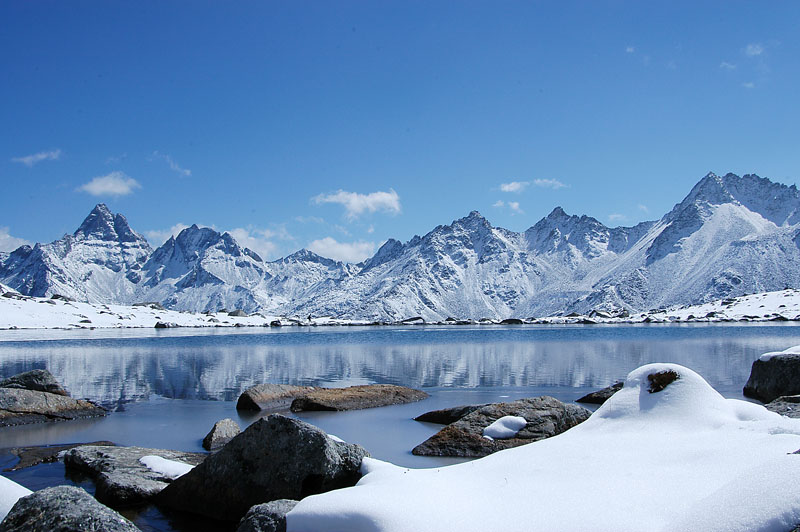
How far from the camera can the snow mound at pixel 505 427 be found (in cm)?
1666

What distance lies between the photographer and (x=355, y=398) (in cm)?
2544

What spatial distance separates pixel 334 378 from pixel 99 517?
31379 millimetres

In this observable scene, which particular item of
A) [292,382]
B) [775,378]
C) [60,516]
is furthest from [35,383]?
[775,378]

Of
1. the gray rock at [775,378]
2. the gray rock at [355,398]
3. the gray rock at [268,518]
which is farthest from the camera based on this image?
the gray rock at [355,398]

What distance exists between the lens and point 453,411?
21172mm

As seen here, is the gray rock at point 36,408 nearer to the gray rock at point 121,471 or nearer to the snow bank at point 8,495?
the gray rock at point 121,471

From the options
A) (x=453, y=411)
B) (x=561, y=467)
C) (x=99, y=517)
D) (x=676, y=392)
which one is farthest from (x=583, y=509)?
(x=453, y=411)

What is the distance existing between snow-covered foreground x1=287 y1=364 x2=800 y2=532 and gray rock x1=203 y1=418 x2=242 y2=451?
9.11 meters

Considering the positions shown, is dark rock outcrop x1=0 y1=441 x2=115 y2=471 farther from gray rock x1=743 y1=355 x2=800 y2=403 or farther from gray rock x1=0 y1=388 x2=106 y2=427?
gray rock x1=743 y1=355 x2=800 y2=403

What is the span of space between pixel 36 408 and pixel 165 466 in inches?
482

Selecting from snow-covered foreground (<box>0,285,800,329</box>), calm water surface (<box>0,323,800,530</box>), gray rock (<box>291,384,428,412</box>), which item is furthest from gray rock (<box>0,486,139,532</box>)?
snow-covered foreground (<box>0,285,800,329</box>)

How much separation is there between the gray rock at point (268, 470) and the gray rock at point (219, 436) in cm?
557

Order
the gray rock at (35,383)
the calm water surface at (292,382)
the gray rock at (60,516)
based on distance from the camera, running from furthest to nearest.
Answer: the gray rock at (35,383) → the calm water surface at (292,382) → the gray rock at (60,516)

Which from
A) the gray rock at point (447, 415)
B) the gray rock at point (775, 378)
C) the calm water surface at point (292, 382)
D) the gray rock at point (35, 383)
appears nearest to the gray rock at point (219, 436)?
the calm water surface at point (292, 382)
